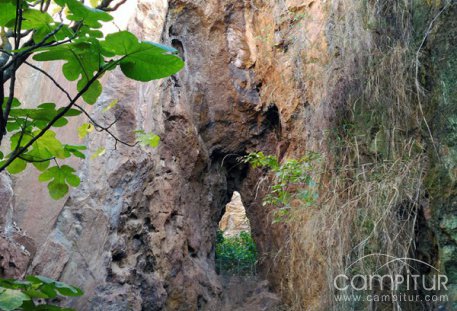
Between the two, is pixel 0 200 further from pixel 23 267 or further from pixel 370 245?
pixel 370 245

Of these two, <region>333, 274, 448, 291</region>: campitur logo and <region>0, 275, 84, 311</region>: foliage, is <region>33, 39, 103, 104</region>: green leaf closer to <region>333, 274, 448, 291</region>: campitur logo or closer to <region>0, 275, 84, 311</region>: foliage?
<region>0, 275, 84, 311</region>: foliage

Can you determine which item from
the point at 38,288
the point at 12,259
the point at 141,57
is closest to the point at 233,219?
the point at 12,259

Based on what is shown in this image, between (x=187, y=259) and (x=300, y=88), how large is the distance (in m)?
2.11

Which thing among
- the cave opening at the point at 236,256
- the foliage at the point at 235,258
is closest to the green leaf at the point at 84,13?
the cave opening at the point at 236,256

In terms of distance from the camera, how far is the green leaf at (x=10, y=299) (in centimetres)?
130

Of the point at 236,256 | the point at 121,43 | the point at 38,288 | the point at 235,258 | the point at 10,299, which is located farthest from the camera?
the point at 236,256

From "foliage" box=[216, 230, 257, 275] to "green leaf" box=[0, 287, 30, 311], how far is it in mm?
5183

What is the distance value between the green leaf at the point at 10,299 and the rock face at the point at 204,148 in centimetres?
238

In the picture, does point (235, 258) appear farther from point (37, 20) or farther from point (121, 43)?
point (121, 43)

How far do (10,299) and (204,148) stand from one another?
4891 millimetres

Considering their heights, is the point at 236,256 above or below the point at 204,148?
below

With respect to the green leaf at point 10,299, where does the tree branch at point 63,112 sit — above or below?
above

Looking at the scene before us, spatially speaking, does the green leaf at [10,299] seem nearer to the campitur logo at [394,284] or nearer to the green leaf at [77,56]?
the green leaf at [77,56]

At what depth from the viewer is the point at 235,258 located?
7.21 m
